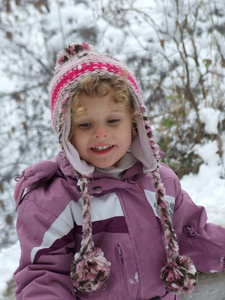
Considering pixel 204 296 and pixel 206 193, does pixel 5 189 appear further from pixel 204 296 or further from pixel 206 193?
pixel 204 296

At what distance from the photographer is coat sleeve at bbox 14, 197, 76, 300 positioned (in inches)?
52.2

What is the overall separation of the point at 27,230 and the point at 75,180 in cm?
29

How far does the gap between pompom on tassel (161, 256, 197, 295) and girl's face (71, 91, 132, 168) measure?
0.53 metres

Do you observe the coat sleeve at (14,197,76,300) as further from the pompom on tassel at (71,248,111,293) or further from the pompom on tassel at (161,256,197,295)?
the pompom on tassel at (161,256,197,295)

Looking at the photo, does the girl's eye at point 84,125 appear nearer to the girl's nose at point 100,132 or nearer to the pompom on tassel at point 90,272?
the girl's nose at point 100,132

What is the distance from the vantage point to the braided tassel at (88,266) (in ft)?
4.48

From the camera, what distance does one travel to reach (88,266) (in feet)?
4.51

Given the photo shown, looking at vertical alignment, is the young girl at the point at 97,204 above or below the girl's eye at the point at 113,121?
below

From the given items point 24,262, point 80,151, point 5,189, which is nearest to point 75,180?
point 80,151

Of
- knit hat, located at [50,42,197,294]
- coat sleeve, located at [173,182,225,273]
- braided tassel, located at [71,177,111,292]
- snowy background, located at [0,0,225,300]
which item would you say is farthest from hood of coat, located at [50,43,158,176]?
snowy background, located at [0,0,225,300]

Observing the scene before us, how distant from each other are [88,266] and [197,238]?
637mm

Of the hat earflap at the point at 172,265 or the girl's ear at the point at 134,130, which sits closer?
the hat earflap at the point at 172,265

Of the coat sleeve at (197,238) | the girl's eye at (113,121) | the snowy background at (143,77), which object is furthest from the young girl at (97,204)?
the snowy background at (143,77)

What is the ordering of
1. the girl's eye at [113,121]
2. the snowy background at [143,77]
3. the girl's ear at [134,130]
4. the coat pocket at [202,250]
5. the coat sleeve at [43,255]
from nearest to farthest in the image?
the coat sleeve at [43,255] < the girl's eye at [113,121] < the girl's ear at [134,130] < the coat pocket at [202,250] < the snowy background at [143,77]
